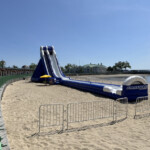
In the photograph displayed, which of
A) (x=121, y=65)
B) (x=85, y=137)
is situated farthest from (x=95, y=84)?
(x=121, y=65)

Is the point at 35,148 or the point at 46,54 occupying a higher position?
the point at 46,54

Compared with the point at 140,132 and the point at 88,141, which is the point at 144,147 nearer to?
the point at 140,132

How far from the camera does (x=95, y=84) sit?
15383 millimetres

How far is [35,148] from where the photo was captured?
4391 mm

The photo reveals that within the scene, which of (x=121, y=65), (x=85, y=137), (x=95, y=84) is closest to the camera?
(x=85, y=137)

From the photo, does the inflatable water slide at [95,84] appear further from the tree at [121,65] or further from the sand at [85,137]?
the tree at [121,65]

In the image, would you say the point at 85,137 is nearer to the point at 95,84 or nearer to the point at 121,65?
the point at 95,84

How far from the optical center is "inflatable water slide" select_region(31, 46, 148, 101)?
1177 centimetres

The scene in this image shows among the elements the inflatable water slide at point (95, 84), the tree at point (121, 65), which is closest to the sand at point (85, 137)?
the inflatable water slide at point (95, 84)

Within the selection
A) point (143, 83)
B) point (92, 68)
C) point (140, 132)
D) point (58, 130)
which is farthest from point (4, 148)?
point (92, 68)

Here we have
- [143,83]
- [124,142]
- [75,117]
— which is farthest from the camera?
[143,83]

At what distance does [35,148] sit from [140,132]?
3.70 metres

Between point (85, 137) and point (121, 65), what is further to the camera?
point (121, 65)

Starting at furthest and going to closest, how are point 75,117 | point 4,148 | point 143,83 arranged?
1. point 143,83
2. point 75,117
3. point 4,148
